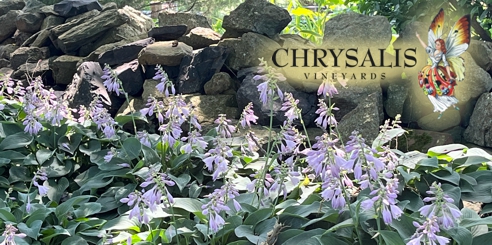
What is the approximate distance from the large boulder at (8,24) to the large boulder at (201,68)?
3.55m

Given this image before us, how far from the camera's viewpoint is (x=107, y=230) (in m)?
2.41

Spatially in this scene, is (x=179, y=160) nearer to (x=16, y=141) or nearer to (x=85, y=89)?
(x=16, y=141)

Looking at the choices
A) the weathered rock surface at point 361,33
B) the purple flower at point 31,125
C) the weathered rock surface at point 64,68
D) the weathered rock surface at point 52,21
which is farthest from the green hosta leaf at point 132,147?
the weathered rock surface at point 52,21

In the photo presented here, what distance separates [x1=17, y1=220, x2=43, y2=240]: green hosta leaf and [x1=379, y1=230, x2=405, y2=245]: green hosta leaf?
4.59 ft

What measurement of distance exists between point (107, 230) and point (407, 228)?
1.27 m

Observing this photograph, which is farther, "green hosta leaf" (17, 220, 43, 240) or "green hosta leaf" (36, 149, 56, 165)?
"green hosta leaf" (36, 149, 56, 165)

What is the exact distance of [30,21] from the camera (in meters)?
6.84

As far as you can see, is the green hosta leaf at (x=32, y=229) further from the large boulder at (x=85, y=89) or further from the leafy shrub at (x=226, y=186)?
the large boulder at (x=85, y=89)

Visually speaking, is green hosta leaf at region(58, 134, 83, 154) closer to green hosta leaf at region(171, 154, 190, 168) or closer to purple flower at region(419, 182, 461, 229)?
green hosta leaf at region(171, 154, 190, 168)

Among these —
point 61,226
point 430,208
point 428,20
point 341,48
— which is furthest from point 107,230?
point 428,20

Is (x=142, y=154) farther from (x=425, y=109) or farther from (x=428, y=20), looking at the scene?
(x=428, y=20)

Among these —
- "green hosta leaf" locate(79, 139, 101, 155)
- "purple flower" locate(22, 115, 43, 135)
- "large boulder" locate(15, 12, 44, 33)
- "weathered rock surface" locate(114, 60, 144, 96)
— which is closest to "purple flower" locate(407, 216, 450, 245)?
"green hosta leaf" locate(79, 139, 101, 155)

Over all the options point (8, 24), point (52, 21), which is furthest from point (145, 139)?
point (8, 24)

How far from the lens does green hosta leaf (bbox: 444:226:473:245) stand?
1.87 m
